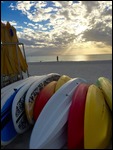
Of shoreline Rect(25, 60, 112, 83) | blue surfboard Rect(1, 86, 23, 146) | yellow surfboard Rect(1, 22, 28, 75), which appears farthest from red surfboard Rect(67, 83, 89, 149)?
shoreline Rect(25, 60, 112, 83)

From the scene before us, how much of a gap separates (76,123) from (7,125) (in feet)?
3.77

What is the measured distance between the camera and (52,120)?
2.97 meters

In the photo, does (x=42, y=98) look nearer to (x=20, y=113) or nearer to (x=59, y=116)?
(x=20, y=113)

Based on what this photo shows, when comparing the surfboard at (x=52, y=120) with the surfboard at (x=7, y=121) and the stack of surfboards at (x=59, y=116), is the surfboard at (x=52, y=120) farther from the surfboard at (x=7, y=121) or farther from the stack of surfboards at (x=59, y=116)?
the surfboard at (x=7, y=121)

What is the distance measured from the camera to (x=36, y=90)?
12.9ft

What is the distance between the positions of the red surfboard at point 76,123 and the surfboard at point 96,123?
0.09m

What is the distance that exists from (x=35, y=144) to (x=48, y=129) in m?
0.27

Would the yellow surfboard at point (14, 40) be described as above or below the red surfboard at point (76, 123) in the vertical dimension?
above

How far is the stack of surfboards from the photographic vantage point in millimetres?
2760

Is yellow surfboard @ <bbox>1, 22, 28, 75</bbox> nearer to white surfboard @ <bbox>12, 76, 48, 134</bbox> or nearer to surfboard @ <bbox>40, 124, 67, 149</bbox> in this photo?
white surfboard @ <bbox>12, 76, 48, 134</bbox>

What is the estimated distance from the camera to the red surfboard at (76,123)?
9.13 feet

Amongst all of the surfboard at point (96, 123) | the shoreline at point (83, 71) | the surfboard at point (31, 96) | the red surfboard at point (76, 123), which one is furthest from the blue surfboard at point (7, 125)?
the shoreline at point (83, 71)

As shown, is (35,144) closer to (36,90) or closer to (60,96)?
(60,96)

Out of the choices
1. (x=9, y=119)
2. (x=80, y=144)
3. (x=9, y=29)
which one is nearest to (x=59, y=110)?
(x=80, y=144)
